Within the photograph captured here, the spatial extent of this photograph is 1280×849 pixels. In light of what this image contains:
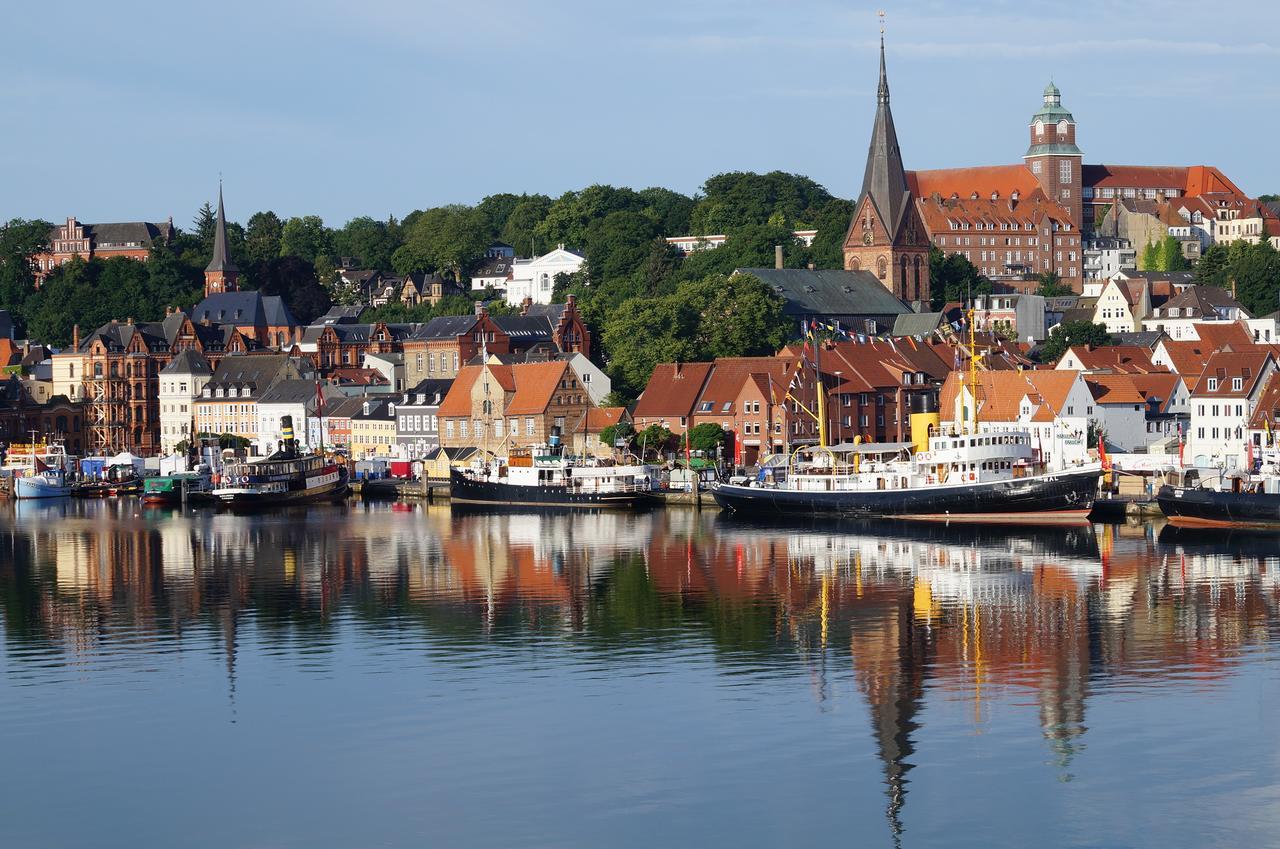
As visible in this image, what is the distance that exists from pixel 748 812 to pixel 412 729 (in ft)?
22.7

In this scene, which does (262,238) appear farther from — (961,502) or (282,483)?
(961,502)

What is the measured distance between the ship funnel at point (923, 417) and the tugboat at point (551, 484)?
12226 millimetres

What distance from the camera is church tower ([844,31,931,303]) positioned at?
4956 inches

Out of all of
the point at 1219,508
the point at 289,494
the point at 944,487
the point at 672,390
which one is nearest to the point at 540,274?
the point at 672,390

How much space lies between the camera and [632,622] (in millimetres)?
43188

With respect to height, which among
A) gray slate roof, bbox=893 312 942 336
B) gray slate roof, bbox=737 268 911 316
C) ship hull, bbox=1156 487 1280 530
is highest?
gray slate roof, bbox=737 268 911 316

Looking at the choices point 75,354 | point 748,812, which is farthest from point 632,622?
point 75,354

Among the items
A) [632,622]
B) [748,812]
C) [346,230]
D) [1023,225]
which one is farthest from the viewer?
[346,230]

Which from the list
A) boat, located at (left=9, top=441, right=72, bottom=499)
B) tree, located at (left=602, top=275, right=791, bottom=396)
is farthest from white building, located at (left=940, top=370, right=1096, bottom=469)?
boat, located at (left=9, top=441, right=72, bottom=499)

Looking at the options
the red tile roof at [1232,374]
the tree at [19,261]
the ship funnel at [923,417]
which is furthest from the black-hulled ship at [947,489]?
the tree at [19,261]

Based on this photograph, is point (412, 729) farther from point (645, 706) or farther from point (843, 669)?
point (843, 669)

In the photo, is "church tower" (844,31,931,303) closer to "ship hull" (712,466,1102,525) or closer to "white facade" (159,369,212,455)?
"white facade" (159,369,212,455)

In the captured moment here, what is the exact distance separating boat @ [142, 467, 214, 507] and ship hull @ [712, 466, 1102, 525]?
26543mm

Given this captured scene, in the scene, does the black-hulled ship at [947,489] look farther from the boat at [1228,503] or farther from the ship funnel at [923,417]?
the ship funnel at [923,417]
